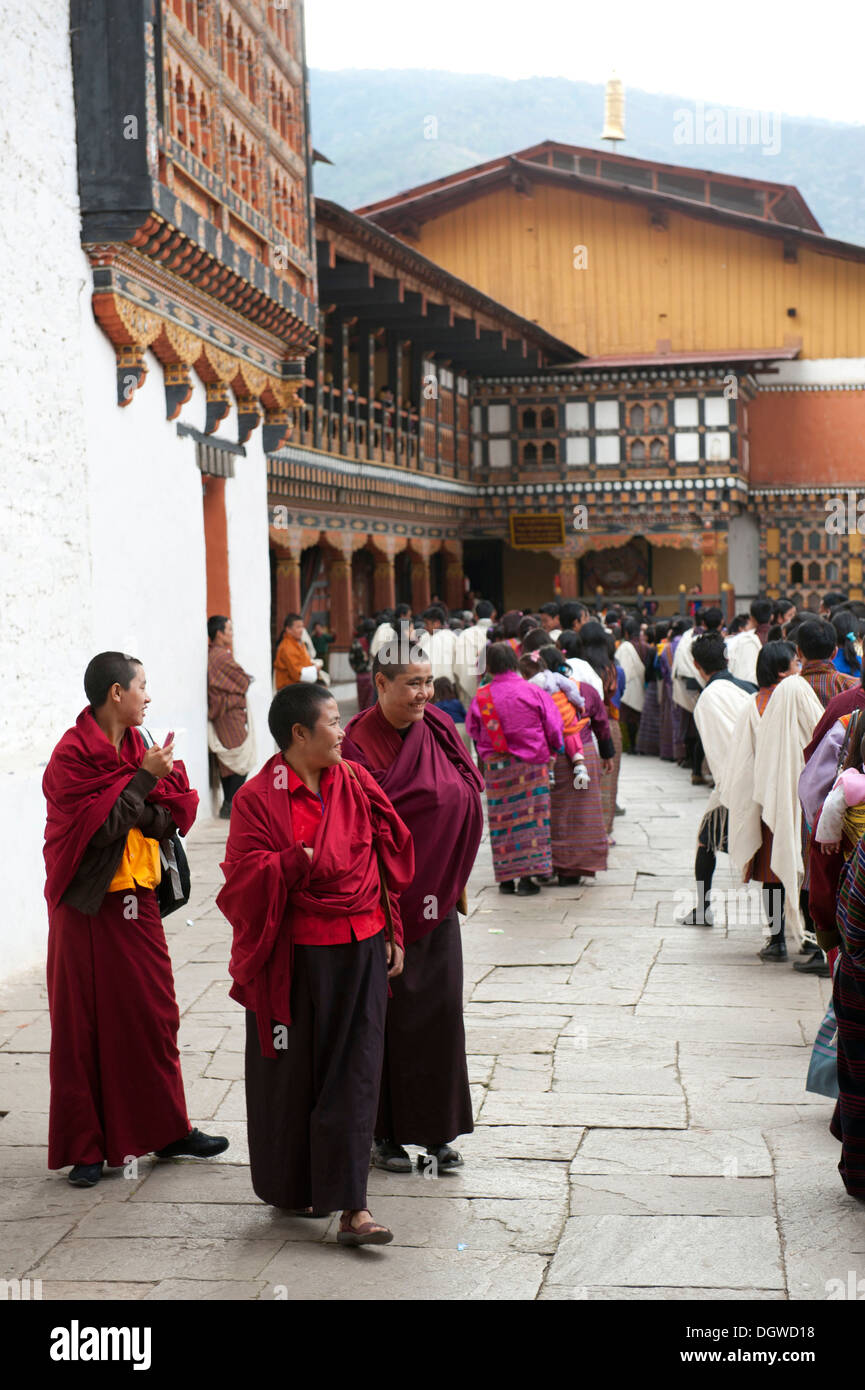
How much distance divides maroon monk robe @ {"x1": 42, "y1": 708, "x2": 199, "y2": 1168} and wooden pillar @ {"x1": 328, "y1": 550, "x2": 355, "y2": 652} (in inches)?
595

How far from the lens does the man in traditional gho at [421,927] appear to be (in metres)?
4.32

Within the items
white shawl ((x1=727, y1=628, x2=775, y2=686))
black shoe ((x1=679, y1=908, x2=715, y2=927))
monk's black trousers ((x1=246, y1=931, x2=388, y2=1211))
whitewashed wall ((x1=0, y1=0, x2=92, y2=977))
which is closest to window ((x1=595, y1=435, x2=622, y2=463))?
white shawl ((x1=727, y1=628, x2=775, y2=686))

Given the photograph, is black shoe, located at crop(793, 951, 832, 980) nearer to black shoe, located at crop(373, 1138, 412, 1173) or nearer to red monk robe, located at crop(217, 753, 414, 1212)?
black shoe, located at crop(373, 1138, 412, 1173)

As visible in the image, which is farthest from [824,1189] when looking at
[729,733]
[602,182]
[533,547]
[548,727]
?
[602,182]

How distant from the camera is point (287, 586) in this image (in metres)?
17.6

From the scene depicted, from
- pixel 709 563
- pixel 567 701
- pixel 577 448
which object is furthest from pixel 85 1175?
pixel 577 448

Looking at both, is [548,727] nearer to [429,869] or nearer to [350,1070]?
[429,869]

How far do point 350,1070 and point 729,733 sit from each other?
4.16 m

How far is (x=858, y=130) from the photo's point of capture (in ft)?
443

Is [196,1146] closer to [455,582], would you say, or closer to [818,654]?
[818,654]

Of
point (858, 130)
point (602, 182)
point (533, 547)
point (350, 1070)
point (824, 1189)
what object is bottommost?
point (824, 1189)

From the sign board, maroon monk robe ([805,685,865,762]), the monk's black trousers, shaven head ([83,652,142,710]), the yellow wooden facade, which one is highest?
the yellow wooden facade

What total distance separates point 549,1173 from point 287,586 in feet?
44.9

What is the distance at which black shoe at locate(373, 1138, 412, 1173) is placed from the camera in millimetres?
4387
